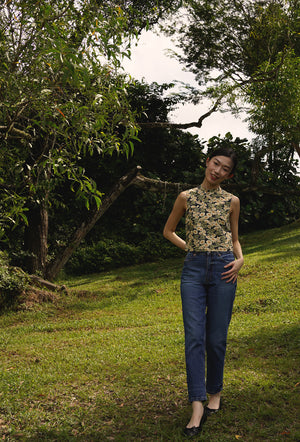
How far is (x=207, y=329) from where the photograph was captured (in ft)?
10.9

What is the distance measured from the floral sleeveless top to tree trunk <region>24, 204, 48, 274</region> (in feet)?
26.5

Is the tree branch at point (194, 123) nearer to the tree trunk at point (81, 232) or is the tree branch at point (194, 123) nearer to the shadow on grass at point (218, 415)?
the tree trunk at point (81, 232)

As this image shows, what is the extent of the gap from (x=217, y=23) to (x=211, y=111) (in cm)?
609

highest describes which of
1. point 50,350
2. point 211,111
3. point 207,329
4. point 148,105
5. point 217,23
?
point 217,23

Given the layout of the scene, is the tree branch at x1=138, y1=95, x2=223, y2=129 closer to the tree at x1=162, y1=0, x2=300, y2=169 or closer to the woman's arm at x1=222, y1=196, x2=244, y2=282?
the tree at x1=162, y1=0, x2=300, y2=169

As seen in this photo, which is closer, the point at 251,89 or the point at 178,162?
the point at 251,89

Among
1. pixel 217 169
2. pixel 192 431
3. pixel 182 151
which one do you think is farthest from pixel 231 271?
pixel 182 151

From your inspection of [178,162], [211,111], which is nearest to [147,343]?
[211,111]

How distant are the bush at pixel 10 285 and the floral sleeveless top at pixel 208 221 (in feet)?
20.8

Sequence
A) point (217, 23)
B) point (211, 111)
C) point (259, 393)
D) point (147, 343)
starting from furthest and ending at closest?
1. point (217, 23)
2. point (211, 111)
3. point (147, 343)
4. point (259, 393)

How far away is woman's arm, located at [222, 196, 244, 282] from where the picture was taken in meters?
3.24

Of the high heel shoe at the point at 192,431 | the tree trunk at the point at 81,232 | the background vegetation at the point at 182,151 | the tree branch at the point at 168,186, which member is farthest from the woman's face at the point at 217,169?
the tree branch at the point at 168,186

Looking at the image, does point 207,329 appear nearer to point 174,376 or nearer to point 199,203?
point 199,203

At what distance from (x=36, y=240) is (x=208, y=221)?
8345 mm
